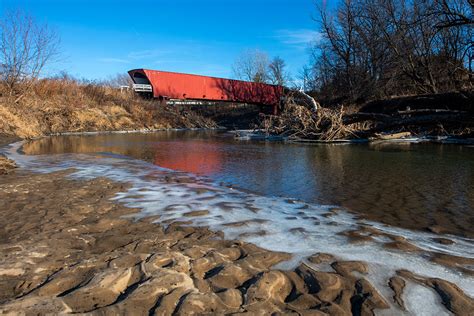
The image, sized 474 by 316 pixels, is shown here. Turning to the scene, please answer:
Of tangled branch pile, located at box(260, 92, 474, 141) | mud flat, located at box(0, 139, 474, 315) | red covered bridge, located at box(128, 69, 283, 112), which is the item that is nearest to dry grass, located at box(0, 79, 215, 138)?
red covered bridge, located at box(128, 69, 283, 112)

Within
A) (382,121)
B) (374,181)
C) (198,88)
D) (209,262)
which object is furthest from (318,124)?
(198,88)

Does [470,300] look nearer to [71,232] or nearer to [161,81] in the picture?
[71,232]

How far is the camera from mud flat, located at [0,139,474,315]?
2.00 m

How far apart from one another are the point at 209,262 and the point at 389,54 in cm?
2973

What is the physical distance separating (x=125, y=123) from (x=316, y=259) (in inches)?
1175

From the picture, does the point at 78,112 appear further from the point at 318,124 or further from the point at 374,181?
the point at 374,181

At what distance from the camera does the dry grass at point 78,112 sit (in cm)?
1958

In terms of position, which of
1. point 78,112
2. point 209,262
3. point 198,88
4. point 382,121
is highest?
point 198,88

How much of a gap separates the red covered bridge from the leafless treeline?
8.39 meters

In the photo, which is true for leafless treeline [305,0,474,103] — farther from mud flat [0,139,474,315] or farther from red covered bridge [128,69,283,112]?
mud flat [0,139,474,315]

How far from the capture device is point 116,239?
3.15 metres

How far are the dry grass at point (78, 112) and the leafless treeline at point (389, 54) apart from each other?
15.3 meters

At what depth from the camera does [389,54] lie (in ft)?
90.6

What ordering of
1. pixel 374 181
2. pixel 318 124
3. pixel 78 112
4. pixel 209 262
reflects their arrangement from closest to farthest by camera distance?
1. pixel 209 262
2. pixel 374 181
3. pixel 318 124
4. pixel 78 112
